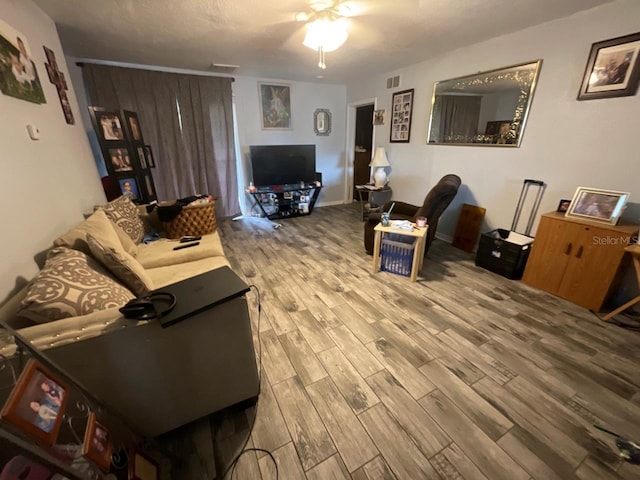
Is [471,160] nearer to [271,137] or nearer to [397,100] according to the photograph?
[397,100]

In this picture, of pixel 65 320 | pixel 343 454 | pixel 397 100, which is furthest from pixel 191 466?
pixel 397 100

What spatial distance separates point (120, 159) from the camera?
2.75 m

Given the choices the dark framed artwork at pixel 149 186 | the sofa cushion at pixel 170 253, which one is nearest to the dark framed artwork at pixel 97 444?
the sofa cushion at pixel 170 253

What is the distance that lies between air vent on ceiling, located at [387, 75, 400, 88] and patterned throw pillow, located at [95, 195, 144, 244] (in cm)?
375

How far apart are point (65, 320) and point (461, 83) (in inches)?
155

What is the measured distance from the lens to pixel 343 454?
1.21 m

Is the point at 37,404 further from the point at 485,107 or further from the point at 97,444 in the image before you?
the point at 485,107

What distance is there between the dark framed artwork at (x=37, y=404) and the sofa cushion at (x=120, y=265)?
2.15 ft

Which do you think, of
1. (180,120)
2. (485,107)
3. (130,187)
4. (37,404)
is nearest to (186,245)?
(130,187)

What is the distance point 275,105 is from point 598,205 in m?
4.33

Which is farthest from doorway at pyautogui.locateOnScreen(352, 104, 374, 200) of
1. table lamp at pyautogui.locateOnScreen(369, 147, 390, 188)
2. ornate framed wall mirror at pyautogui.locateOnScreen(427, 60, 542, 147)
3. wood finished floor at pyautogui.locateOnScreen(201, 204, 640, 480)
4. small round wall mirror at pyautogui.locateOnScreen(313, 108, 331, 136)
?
wood finished floor at pyautogui.locateOnScreen(201, 204, 640, 480)

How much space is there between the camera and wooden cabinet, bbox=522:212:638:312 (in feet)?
6.54

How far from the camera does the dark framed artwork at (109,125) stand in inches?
99.0

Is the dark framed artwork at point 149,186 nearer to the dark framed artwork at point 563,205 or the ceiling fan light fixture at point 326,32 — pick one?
the ceiling fan light fixture at point 326,32
